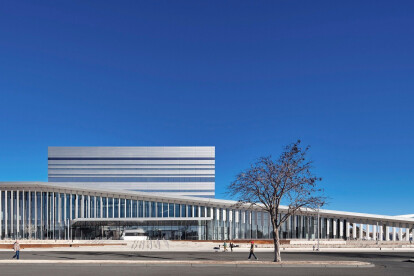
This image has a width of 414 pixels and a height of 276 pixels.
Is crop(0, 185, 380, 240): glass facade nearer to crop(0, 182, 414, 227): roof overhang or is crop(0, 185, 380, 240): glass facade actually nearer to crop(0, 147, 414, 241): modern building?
crop(0, 147, 414, 241): modern building

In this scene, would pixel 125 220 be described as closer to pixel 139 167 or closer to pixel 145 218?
pixel 145 218

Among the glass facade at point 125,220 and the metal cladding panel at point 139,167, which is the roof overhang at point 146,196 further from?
the metal cladding panel at point 139,167

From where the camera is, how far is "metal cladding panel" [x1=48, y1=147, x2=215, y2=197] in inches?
4422

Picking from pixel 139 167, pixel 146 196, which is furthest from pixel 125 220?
pixel 139 167

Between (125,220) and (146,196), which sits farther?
(146,196)

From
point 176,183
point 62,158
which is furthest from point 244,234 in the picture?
point 62,158

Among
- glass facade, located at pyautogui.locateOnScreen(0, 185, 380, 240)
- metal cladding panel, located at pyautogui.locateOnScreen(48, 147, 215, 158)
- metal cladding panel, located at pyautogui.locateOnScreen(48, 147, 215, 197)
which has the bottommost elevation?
glass facade, located at pyautogui.locateOnScreen(0, 185, 380, 240)

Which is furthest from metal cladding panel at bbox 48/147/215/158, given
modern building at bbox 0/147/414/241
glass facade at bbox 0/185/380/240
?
glass facade at bbox 0/185/380/240

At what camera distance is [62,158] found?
115m

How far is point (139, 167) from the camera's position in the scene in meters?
114

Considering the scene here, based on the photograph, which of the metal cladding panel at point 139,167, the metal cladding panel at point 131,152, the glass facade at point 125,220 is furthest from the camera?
the metal cladding panel at point 131,152

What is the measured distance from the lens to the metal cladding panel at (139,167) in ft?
368

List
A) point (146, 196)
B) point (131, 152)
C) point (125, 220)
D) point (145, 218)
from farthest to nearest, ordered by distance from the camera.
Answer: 1. point (131, 152)
2. point (146, 196)
3. point (125, 220)
4. point (145, 218)

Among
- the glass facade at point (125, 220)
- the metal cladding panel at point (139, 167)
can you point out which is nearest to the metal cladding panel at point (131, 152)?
the metal cladding panel at point (139, 167)
